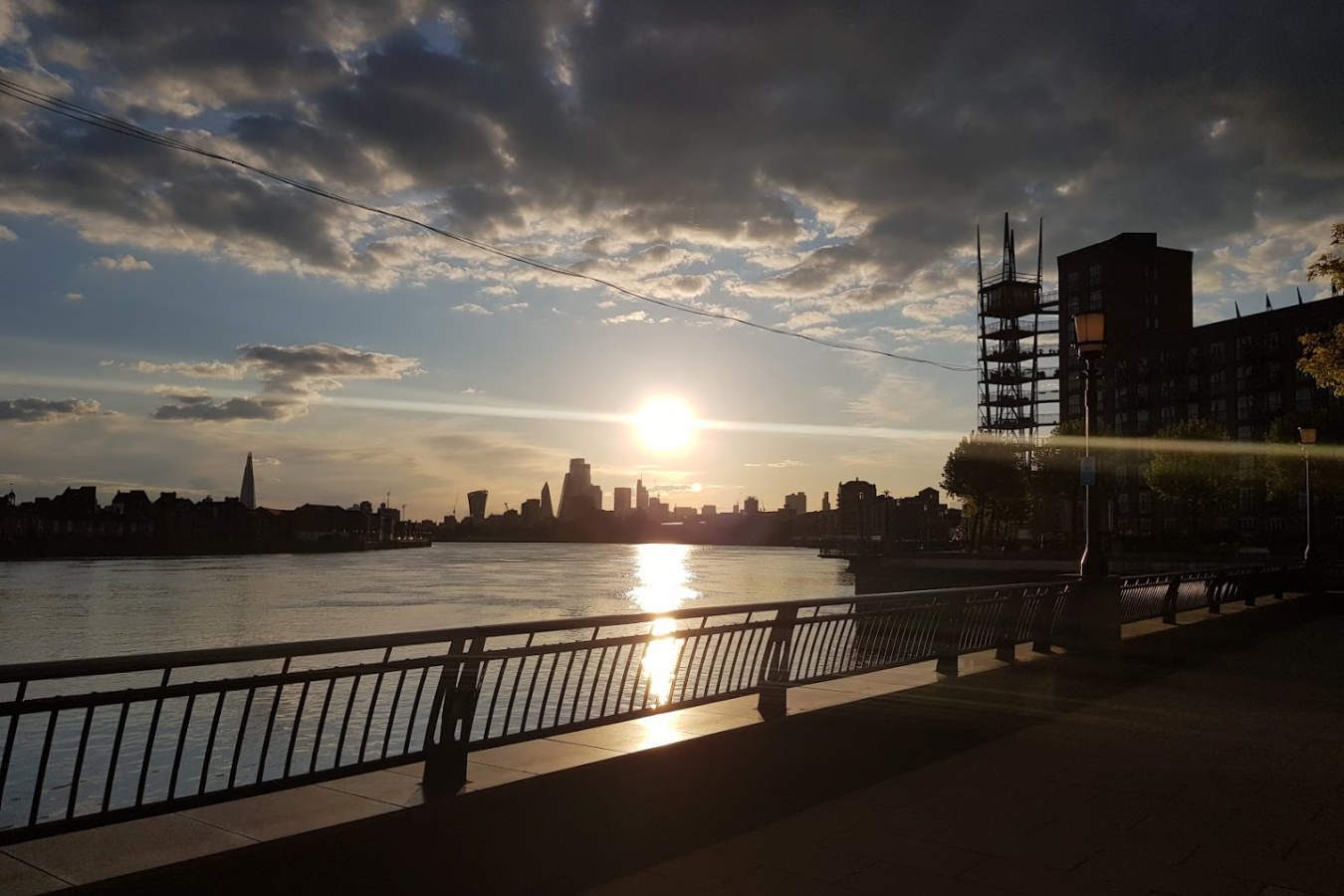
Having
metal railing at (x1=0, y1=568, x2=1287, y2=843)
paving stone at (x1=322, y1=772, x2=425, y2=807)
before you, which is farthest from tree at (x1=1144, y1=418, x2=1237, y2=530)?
paving stone at (x1=322, y1=772, x2=425, y2=807)

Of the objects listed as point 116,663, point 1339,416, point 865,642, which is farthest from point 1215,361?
point 116,663

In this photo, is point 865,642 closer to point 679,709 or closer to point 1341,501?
point 679,709

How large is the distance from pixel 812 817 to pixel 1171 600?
56.5 feet

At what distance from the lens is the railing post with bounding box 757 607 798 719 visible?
829 cm

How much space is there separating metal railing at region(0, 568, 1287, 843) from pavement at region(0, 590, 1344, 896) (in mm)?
213

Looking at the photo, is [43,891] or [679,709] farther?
[679,709]

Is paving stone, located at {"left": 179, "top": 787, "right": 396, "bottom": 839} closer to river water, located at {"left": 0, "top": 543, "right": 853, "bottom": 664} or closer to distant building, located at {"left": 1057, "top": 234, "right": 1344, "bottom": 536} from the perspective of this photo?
river water, located at {"left": 0, "top": 543, "right": 853, "bottom": 664}

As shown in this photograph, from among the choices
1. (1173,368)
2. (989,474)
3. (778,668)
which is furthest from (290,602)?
(1173,368)

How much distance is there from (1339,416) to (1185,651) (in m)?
60.0

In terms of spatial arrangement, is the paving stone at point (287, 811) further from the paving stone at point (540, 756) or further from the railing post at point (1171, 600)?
the railing post at point (1171, 600)

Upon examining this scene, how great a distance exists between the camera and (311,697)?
32.4 m

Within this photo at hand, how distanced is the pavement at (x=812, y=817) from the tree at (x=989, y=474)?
90476 mm

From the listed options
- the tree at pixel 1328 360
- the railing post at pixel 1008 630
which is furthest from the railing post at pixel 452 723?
the tree at pixel 1328 360

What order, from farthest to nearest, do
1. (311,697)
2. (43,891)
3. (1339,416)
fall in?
1. (1339,416)
2. (311,697)
3. (43,891)
